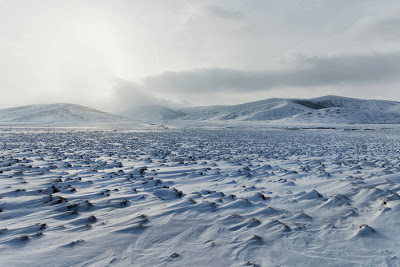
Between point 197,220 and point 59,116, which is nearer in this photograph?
point 197,220

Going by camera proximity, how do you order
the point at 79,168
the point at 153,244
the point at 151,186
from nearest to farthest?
the point at 153,244
the point at 151,186
the point at 79,168

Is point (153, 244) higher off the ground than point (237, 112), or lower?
lower

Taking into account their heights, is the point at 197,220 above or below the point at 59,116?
below

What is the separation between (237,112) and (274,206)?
192181 mm

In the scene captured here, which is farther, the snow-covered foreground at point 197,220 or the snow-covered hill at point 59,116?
the snow-covered hill at point 59,116

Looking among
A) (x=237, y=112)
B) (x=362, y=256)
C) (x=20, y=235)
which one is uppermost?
(x=237, y=112)

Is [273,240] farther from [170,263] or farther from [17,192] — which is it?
[17,192]

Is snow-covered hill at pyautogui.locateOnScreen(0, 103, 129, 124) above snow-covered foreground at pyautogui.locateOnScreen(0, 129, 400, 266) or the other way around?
above

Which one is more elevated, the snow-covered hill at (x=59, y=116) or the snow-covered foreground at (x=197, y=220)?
the snow-covered hill at (x=59, y=116)

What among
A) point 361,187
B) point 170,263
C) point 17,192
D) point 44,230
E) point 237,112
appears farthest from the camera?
point 237,112

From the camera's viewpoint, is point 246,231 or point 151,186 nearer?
point 246,231

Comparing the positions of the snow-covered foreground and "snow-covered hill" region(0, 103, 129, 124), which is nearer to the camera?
the snow-covered foreground

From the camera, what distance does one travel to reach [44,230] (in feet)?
15.6

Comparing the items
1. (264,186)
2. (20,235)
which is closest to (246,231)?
(264,186)
